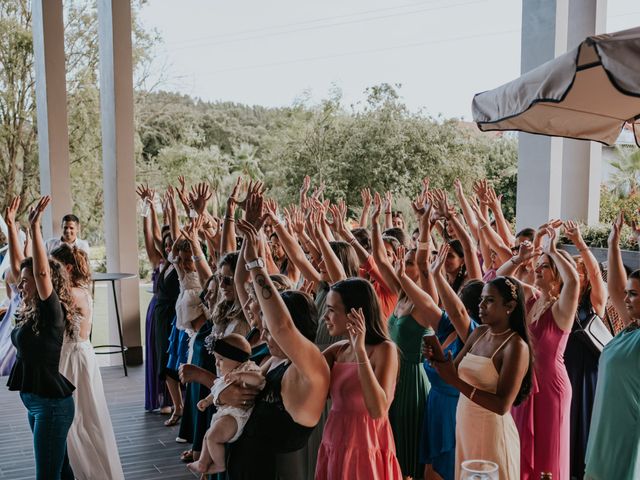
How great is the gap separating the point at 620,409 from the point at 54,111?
295 inches

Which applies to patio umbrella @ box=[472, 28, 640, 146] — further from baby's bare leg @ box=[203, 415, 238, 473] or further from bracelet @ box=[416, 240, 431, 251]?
baby's bare leg @ box=[203, 415, 238, 473]

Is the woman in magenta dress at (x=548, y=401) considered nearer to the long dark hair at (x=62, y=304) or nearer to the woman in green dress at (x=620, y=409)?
the woman in green dress at (x=620, y=409)

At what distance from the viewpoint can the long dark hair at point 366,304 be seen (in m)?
3.05

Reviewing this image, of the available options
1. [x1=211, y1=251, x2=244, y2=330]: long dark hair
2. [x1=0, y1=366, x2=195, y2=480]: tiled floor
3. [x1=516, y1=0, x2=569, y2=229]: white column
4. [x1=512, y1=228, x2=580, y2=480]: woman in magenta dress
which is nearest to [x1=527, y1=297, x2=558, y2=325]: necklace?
[x1=512, y1=228, x2=580, y2=480]: woman in magenta dress

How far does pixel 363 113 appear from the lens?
22938 millimetres

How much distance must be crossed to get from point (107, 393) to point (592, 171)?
6.79 meters

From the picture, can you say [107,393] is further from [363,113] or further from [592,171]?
[363,113]

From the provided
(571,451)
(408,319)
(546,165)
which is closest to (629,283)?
(408,319)

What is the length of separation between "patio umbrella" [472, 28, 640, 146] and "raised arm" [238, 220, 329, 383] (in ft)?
5.48

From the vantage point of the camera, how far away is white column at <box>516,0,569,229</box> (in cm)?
845

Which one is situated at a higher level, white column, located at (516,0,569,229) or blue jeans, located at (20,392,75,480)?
white column, located at (516,0,569,229)

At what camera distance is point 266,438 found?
2.81 m

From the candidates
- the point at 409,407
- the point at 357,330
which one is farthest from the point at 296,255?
the point at 357,330

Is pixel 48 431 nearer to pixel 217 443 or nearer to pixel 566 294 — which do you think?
pixel 217 443
